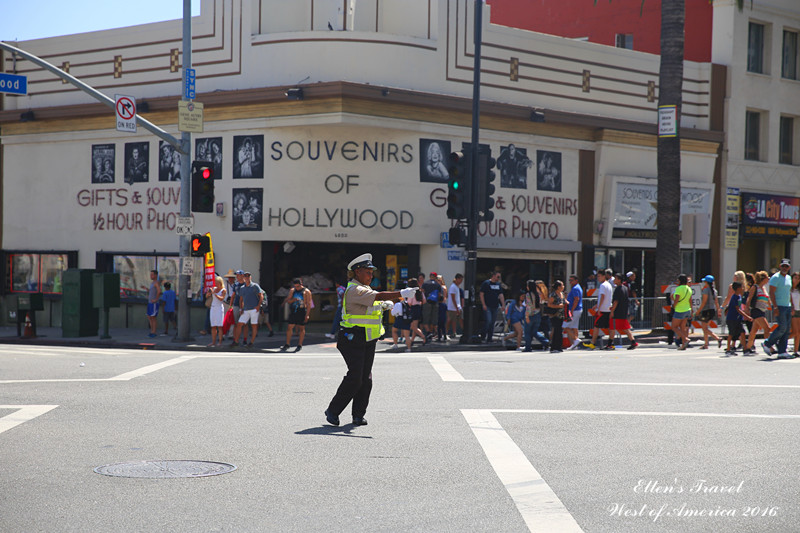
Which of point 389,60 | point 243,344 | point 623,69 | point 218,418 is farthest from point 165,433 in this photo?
point 623,69

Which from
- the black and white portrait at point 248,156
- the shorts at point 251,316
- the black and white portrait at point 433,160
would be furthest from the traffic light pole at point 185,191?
the black and white portrait at point 433,160

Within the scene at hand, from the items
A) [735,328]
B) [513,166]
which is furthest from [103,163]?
[735,328]

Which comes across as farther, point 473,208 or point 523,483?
point 473,208

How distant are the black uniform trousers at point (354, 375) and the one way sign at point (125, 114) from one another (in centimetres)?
1196

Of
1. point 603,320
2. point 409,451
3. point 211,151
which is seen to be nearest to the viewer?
point 409,451

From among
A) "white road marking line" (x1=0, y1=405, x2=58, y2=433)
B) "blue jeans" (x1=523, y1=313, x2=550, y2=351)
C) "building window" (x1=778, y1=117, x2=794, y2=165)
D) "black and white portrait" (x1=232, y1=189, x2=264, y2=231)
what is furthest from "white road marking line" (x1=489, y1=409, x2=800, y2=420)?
"building window" (x1=778, y1=117, x2=794, y2=165)

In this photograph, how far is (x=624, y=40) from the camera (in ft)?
120

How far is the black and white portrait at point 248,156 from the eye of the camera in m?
25.4

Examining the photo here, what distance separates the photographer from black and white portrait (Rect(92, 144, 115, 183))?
90.6ft

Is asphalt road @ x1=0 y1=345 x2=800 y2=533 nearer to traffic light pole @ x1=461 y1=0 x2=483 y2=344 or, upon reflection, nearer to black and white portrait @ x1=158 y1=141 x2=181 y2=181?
traffic light pole @ x1=461 y1=0 x2=483 y2=344

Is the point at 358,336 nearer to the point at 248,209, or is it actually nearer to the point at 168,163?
the point at 248,209

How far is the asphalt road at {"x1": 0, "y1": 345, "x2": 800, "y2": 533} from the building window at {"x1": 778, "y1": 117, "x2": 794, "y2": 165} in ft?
69.9

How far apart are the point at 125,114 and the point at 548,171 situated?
43.4 ft

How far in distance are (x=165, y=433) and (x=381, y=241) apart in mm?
16678
